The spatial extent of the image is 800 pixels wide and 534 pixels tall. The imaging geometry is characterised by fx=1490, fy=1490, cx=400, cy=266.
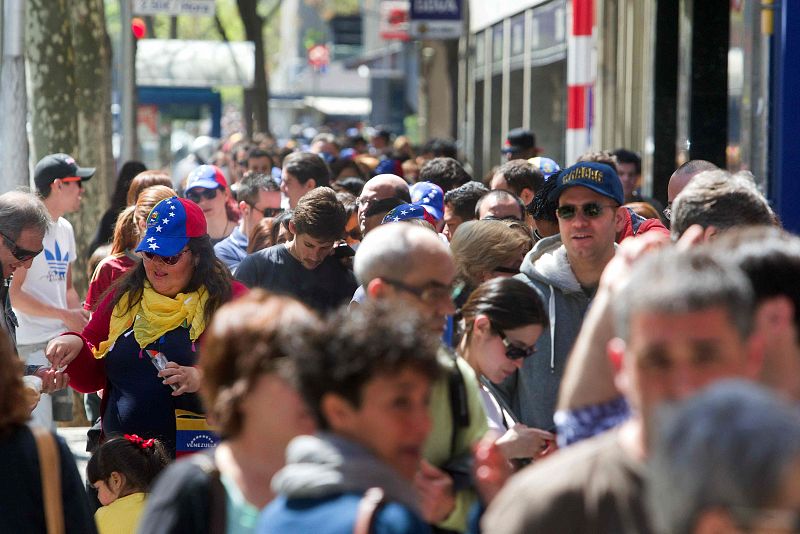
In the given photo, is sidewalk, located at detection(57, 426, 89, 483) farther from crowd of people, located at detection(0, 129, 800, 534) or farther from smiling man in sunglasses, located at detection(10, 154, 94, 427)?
crowd of people, located at detection(0, 129, 800, 534)

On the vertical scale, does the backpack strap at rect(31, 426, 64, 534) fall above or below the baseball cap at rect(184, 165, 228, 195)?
below

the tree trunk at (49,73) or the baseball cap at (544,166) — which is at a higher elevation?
the tree trunk at (49,73)

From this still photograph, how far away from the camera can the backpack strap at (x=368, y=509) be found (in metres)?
2.80

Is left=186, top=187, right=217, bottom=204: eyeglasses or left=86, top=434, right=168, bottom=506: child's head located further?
left=186, top=187, right=217, bottom=204: eyeglasses

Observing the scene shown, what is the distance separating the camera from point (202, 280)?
6.21 m

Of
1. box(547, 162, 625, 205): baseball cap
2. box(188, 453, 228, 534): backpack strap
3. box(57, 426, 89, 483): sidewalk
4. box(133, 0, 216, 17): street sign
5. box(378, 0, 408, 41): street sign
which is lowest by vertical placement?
box(57, 426, 89, 483): sidewalk

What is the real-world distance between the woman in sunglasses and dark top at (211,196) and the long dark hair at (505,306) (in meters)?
5.46

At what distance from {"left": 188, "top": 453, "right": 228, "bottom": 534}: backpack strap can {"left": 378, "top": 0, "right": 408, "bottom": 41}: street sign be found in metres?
27.9

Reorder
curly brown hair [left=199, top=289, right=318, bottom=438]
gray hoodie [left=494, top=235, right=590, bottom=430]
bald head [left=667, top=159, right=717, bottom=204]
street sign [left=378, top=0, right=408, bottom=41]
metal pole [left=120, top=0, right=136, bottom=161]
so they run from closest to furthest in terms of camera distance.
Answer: curly brown hair [left=199, top=289, right=318, bottom=438]
gray hoodie [left=494, top=235, right=590, bottom=430]
bald head [left=667, top=159, right=717, bottom=204]
metal pole [left=120, top=0, right=136, bottom=161]
street sign [left=378, top=0, right=408, bottom=41]

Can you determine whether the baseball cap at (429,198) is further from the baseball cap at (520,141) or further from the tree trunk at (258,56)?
the tree trunk at (258,56)

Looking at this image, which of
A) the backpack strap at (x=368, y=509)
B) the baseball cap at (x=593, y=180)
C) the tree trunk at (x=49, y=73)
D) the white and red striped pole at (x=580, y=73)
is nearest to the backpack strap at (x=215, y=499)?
the backpack strap at (x=368, y=509)

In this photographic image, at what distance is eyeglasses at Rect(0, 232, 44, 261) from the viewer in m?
6.69

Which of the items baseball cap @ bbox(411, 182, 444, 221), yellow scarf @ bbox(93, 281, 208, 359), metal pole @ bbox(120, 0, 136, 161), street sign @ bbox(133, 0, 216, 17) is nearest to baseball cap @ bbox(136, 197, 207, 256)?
yellow scarf @ bbox(93, 281, 208, 359)

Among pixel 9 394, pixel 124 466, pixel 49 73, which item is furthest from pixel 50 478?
pixel 49 73
